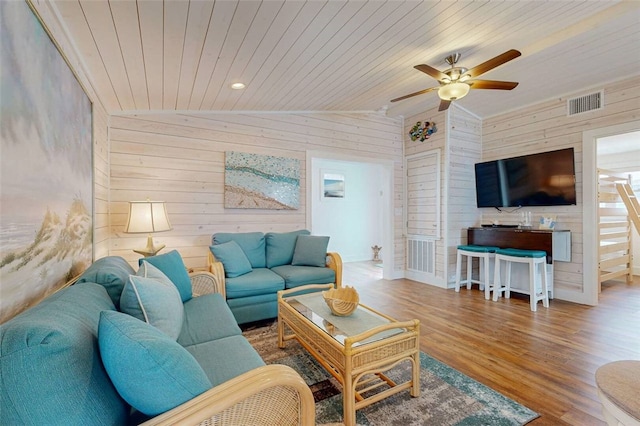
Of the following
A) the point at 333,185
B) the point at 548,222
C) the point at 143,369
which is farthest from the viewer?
the point at 333,185

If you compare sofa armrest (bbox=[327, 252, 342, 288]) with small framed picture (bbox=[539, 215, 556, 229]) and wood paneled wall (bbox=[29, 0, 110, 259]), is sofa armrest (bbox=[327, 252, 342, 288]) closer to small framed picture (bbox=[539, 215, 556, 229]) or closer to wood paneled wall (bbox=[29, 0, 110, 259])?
wood paneled wall (bbox=[29, 0, 110, 259])

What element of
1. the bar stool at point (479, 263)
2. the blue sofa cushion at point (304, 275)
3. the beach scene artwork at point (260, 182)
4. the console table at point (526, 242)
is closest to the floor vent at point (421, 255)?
the bar stool at point (479, 263)

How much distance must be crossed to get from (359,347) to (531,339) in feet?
6.53

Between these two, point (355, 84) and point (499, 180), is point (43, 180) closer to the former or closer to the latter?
point (355, 84)

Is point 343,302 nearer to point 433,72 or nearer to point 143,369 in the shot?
point 143,369

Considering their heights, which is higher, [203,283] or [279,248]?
[279,248]

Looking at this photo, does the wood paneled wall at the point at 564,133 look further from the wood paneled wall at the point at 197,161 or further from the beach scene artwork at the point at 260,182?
the beach scene artwork at the point at 260,182

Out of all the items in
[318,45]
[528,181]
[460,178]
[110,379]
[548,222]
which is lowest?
[110,379]

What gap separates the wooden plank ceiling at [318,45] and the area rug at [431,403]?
239 centimetres

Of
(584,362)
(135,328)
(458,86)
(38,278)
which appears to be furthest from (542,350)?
(38,278)

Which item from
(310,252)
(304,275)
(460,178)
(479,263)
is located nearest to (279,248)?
(310,252)

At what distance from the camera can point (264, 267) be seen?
351 centimetres

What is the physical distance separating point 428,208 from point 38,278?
4510mm

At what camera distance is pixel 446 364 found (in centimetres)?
215
